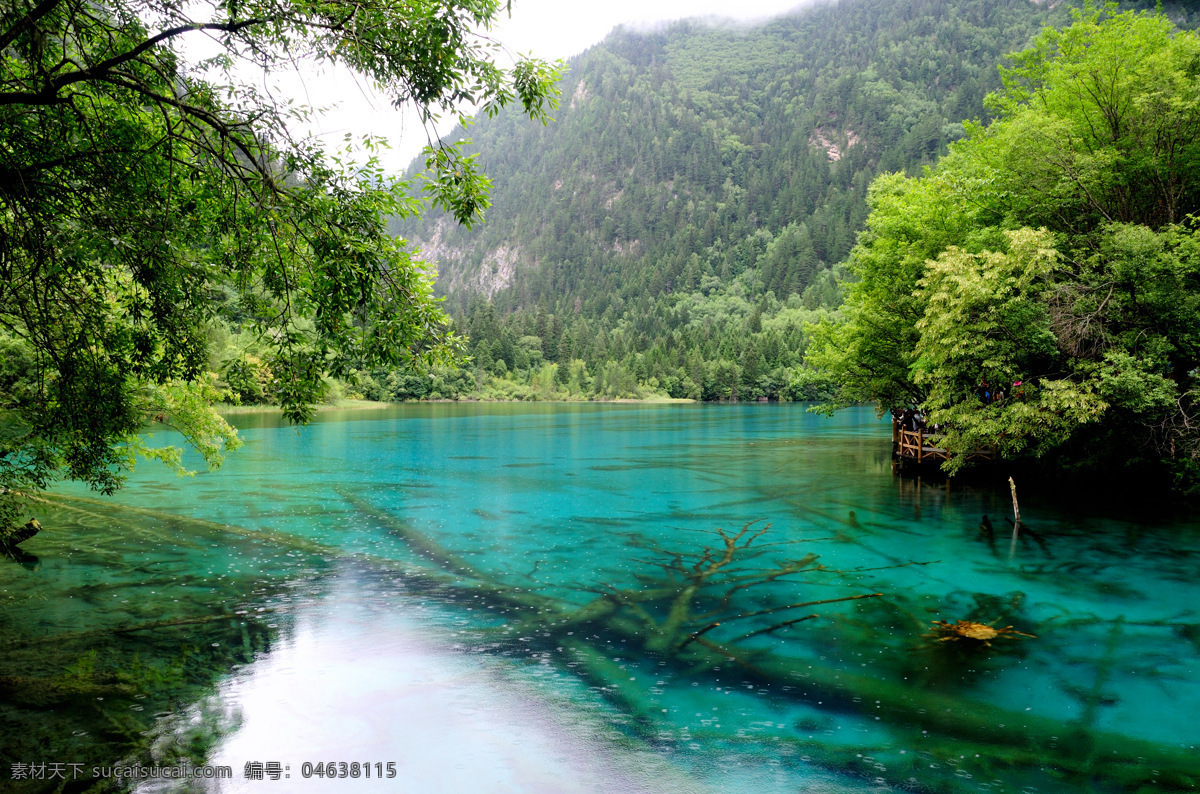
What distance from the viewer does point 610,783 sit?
782 cm

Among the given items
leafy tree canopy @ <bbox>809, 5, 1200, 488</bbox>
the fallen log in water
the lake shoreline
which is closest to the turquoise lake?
the fallen log in water

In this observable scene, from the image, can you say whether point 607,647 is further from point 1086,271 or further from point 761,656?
point 1086,271

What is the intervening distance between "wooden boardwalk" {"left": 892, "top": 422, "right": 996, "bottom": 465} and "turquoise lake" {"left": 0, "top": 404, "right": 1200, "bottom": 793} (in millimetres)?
6167

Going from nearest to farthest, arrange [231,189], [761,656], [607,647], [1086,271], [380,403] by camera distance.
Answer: [231,189]
[761,656]
[607,647]
[1086,271]
[380,403]

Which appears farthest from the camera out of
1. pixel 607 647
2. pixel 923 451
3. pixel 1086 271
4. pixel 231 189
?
pixel 923 451

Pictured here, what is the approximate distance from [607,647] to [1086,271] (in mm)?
22675

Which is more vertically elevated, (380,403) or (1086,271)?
(1086,271)

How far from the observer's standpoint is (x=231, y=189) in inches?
339

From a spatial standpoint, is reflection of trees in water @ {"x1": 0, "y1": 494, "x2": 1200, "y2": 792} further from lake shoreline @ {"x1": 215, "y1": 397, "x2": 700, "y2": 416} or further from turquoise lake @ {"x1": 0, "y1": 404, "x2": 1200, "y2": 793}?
lake shoreline @ {"x1": 215, "y1": 397, "x2": 700, "y2": 416}

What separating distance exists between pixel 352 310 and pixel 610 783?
6267 mm

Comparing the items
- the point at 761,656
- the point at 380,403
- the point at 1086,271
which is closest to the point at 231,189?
the point at 761,656

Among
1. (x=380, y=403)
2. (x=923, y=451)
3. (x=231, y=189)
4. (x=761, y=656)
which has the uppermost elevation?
(x=231, y=189)

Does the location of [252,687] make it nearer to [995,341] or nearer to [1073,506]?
[995,341]

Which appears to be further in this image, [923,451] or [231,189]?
[923,451]
